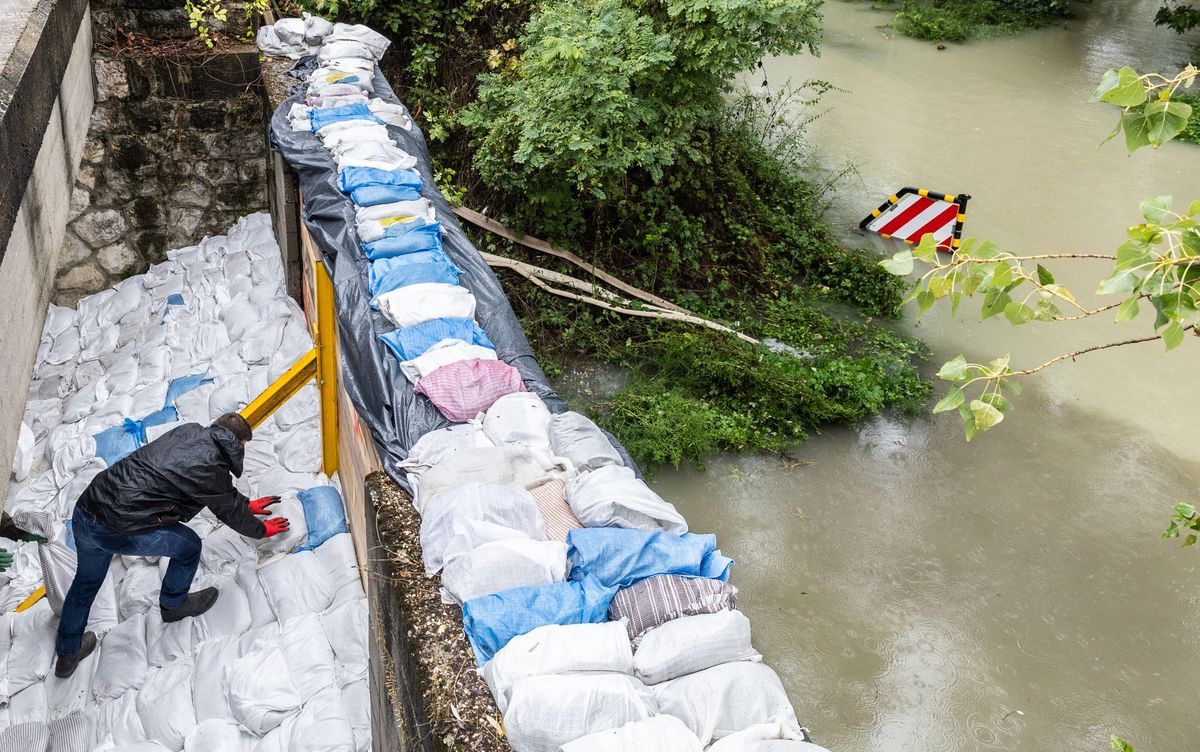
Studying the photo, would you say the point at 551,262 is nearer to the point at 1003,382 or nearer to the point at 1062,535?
the point at 1062,535

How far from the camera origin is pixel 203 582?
147 inches

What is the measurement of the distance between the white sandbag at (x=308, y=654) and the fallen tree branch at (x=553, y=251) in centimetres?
329

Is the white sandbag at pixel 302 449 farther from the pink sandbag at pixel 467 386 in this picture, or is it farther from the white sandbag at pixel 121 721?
the pink sandbag at pixel 467 386

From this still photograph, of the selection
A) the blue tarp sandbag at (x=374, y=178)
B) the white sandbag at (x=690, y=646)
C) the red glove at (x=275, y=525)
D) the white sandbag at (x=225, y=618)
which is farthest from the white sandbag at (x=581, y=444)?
the blue tarp sandbag at (x=374, y=178)

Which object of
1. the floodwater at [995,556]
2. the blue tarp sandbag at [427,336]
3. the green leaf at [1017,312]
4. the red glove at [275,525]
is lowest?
the floodwater at [995,556]

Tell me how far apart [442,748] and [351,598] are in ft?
5.05

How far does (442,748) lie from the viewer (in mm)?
2057

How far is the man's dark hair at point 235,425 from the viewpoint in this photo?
348 cm

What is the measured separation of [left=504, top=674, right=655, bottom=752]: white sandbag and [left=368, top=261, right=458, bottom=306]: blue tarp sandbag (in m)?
2.10

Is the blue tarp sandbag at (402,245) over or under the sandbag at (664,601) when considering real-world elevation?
over

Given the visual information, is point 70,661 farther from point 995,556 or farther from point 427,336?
point 995,556

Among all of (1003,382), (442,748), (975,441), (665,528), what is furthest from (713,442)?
(442,748)

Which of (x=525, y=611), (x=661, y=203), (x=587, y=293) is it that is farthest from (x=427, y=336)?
(x=661, y=203)

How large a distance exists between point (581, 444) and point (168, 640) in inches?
72.2
